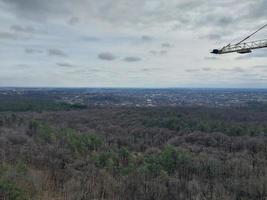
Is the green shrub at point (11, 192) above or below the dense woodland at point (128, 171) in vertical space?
above

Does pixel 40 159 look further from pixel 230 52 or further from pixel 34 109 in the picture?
pixel 34 109

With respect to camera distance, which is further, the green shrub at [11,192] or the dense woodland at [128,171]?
the dense woodland at [128,171]

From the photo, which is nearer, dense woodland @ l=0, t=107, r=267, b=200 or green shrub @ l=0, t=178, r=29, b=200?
green shrub @ l=0, t=178, r=29, b=200

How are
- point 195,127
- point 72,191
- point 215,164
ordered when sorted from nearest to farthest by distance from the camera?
1. point 72,191
2. point 215,164
3. point 195,127

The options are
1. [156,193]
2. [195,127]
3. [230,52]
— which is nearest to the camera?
[156,193]

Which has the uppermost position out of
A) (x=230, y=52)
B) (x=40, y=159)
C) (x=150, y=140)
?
(x=230, y=52)

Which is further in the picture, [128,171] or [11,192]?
[128,171]

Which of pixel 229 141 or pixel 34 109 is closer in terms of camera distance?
pixel 229 141

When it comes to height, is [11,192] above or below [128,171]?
above

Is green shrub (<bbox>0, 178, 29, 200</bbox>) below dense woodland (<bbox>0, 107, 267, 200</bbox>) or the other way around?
the other way around

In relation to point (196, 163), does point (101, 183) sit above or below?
above

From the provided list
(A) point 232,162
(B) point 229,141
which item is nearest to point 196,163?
(A) point 232,162
